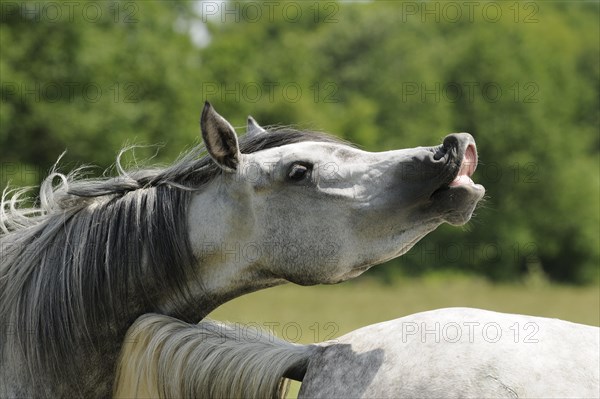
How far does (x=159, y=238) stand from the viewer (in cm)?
411

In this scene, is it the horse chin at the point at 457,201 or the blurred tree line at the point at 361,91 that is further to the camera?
the blurred tree line at the point at 361,91

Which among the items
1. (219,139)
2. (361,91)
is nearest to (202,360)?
(219,139)

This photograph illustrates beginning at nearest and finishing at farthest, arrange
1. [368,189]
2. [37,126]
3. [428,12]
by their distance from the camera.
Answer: [368,189] → [37,126] → [428,12]

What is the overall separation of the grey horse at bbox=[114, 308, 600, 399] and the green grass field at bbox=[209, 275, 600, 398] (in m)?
13.8

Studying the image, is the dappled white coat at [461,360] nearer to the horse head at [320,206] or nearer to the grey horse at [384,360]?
the grey horse at [384,360]

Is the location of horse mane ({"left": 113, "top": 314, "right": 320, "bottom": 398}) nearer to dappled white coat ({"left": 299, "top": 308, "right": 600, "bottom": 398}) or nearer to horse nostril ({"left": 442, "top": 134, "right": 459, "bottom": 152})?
dappled white coat ({"left": 299, "top": 308, "right": 600, "bottom": 398})

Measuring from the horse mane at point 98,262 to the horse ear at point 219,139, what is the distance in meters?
0.15

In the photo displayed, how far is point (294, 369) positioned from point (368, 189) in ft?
2.85

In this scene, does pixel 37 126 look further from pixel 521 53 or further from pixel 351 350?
pixel 521 53

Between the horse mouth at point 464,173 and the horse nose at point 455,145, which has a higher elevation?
the horse nose at point 455,145

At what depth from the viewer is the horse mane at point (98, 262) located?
4086 millimetres

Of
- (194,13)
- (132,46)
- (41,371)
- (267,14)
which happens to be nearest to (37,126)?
(132,46)

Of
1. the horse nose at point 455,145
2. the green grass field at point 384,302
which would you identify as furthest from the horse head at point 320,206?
the green grass field at point 384,302

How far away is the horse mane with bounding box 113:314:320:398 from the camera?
3732 mm
